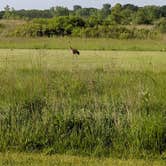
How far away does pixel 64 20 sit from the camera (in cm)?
5169

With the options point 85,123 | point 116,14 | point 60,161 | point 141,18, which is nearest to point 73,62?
point 85,123

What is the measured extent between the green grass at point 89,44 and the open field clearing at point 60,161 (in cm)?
3093

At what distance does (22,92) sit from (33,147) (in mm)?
1977

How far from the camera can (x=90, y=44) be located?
40.3 metres

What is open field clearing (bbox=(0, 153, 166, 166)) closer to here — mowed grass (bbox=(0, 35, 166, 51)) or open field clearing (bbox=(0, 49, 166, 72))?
open field clearing (bbox=(0, 49, 166, 72))

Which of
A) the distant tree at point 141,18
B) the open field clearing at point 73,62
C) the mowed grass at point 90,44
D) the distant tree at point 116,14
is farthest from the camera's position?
the distant tree at point 141,18

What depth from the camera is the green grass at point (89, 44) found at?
38656 millimetres

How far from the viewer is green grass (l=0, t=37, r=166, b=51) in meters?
38.7

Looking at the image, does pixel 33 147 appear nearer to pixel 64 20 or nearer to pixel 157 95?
pixel 157 95

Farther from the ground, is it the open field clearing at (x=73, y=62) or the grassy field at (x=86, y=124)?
the grassy field at (x=86, y=124)

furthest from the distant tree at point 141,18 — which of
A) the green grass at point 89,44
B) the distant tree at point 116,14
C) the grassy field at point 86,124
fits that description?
the grassy field at point 86,124

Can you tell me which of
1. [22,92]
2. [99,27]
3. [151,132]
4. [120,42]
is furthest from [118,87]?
[99,27]

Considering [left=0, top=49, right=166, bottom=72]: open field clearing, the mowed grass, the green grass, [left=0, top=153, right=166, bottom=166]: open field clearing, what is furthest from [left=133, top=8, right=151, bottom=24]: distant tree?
[left=0, top=153, right=166, bottom=166]: open field clearing

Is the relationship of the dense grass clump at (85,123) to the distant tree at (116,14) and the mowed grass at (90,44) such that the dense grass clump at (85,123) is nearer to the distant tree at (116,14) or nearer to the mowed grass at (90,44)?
the mowed grass at (90,44)
